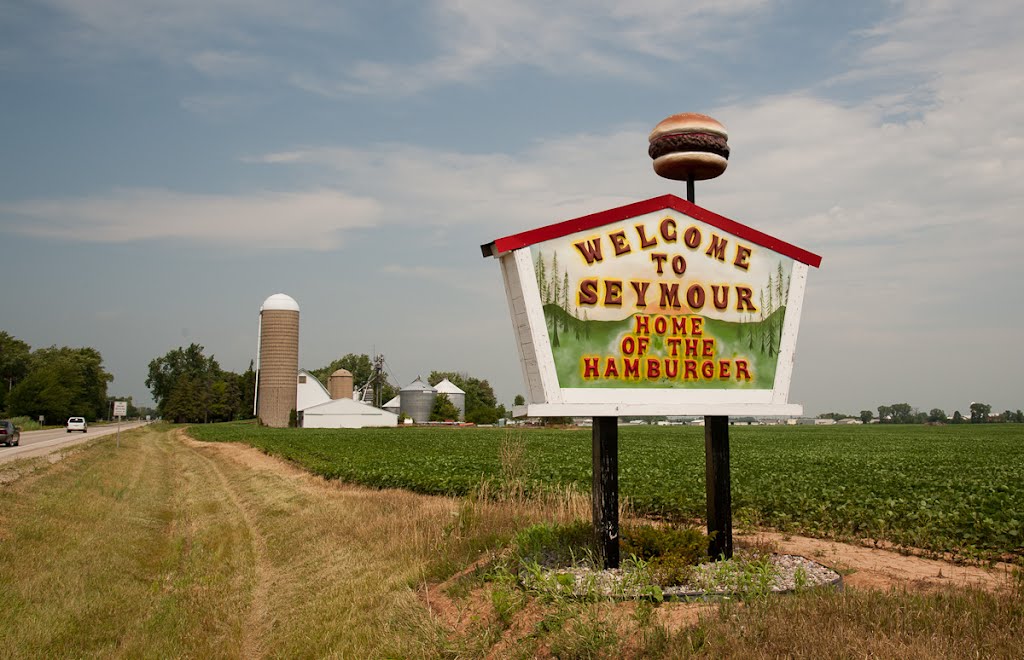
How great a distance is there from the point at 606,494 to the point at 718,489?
1.40 meters

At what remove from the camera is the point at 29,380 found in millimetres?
106625

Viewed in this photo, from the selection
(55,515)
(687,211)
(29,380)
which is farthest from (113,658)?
(29,380)

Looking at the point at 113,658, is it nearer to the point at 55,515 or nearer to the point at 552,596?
the point at 552,596

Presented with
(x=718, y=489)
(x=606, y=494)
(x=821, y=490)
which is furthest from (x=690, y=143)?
(x=821, y=490)

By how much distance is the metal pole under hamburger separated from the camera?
8.16 metres

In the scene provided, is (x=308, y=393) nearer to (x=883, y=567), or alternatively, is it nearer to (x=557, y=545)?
(x=557, y=545)

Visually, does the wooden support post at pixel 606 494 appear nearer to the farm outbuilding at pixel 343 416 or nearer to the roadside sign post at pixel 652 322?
the roadside sign post at pixel 652 322

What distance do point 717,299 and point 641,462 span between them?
1705cm

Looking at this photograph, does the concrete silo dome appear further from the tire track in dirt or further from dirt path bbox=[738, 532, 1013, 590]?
dirt path bbox=[738, 532, 1013, 590]

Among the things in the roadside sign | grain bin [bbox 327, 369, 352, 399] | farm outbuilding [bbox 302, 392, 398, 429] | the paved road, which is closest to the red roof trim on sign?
the roadside sign

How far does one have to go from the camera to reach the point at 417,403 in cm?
10256

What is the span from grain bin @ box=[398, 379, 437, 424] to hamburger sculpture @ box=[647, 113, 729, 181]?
95.0 m

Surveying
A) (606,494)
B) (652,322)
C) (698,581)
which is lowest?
(698,581)

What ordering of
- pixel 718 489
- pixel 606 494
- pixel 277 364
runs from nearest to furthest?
1. pixel 606 494
2. pixel 718 489
3. pixel 277 364
